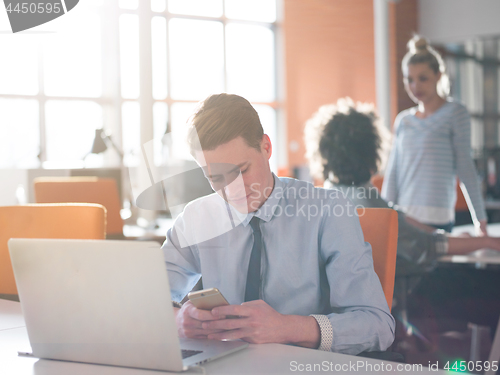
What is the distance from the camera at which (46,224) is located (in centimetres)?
168

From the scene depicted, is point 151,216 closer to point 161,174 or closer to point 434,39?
point 161,174

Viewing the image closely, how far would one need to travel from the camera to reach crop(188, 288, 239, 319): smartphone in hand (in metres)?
0.93

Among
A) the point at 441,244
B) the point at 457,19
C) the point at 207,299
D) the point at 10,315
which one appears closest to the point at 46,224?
the point at 10,315

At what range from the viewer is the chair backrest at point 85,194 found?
2998mm

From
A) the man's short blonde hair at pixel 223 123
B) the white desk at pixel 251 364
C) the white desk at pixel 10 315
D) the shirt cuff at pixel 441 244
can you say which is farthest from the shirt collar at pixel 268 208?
the shirt cuff at pixel 441 244

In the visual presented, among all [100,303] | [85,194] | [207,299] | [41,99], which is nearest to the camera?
[100,303]

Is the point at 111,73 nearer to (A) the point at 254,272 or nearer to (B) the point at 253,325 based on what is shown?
(A) the point at 254,272

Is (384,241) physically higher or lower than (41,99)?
lower

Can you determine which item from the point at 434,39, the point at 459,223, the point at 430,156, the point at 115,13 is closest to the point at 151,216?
the point at 430,156

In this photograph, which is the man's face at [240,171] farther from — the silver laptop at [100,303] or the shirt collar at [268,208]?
the silver laptop at [100,303]

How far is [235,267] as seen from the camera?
48.3 inches

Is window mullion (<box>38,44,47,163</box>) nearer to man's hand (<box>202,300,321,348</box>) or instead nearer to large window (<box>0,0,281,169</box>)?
large window (<box>0,0,281,169</box>)

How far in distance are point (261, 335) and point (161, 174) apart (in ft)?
1.40

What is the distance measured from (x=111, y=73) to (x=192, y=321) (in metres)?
6.07
